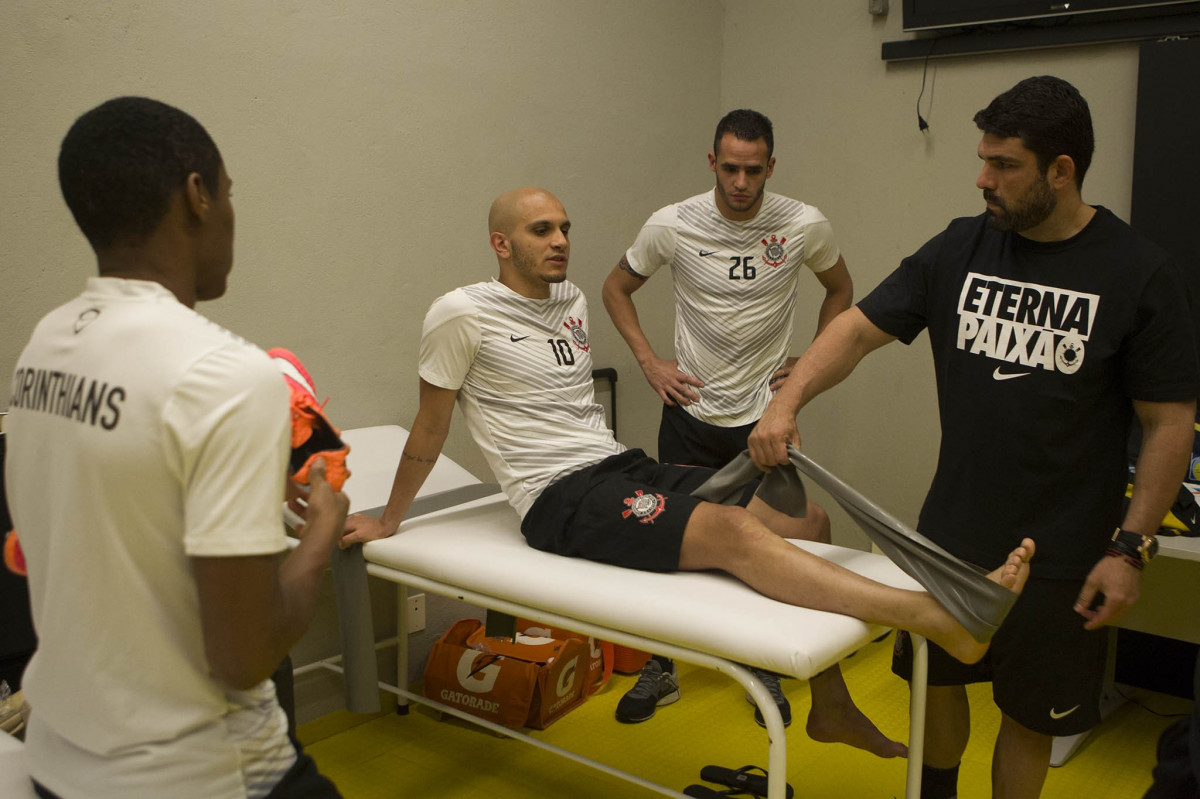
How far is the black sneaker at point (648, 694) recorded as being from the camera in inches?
110

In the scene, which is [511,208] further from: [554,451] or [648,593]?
[648,593]

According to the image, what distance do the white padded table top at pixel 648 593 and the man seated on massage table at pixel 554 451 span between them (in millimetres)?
53

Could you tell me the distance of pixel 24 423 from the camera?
992 mm

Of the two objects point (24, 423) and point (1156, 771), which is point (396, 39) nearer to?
point (24, 423)

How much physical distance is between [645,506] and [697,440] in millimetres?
863

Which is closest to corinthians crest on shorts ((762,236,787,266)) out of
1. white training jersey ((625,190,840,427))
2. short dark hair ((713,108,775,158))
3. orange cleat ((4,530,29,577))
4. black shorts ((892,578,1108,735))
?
white training jersey ((625,190,840,427))

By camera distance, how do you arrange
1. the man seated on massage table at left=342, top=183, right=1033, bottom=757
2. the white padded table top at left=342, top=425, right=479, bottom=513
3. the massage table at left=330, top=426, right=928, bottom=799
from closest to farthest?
the massage table at left=330, top=426, right=928, bottom=799 → the man seated on massage table at left=342, top=183, right=1033, bottom=757 → the white padded table top at left=342, top=425, right=479, bottom=513

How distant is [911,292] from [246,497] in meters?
1.46

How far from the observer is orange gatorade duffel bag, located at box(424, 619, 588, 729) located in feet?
8.85

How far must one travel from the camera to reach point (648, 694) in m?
2.84

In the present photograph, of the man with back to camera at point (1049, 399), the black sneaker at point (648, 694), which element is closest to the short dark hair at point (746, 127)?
the man with back to camera at point (1049, 399)

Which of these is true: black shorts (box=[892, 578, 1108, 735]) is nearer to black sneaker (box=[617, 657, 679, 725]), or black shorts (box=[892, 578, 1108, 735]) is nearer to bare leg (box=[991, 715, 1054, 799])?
bare leg (box=[991, 715, 1054, 799])

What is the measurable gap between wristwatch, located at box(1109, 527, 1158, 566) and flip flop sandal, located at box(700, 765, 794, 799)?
1.04 metres

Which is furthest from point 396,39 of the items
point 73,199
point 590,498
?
point 73,199
